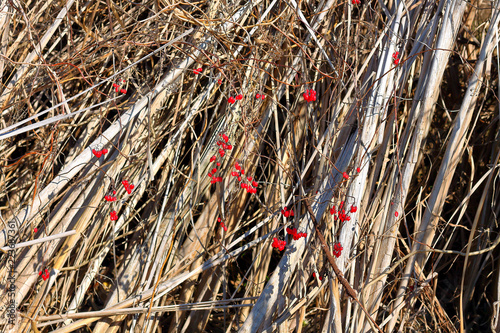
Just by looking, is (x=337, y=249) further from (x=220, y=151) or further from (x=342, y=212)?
(x=220, y=151)

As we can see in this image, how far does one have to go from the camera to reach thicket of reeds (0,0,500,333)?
1316mm

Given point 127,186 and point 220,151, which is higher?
point 220,151

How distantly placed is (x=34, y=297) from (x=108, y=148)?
550mm

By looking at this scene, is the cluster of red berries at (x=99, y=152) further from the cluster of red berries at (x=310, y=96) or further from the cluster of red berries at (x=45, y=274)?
the cluster of red berries at (x=310, y=96)

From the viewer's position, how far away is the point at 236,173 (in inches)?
54.6

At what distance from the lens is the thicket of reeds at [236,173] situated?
1316 millimetres

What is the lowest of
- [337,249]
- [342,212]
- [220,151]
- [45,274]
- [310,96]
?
[45,274]

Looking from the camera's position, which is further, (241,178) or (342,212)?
(241,178)

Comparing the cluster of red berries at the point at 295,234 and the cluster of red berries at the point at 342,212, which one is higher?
the cluster of red berries at the point at 342,212

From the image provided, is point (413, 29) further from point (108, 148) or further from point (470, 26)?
point (108, 148)

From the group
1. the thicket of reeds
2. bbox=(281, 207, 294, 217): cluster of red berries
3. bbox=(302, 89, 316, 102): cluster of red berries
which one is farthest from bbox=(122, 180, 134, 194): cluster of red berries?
bbox=(302, 89, 316, 102): cluster of red berries

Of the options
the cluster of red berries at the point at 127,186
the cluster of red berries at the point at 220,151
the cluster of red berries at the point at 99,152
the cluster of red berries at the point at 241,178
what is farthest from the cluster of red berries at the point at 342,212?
the cluster of red berries at the point at 99,152

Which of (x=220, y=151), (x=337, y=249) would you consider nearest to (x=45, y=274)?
(x=220, y=151)

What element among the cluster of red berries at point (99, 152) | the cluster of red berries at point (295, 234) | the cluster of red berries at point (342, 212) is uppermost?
the cluster of red berries at point (99, 152)
